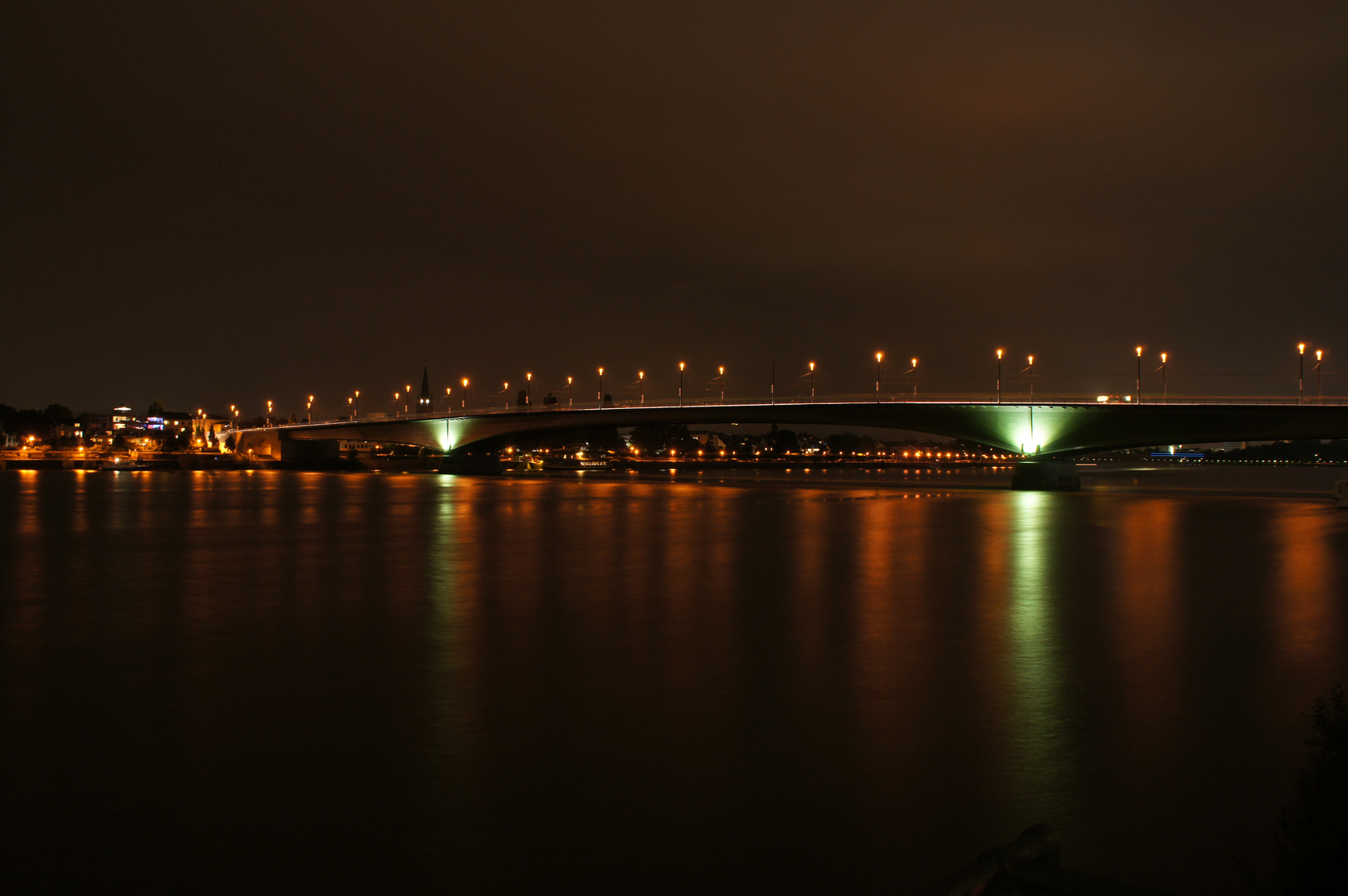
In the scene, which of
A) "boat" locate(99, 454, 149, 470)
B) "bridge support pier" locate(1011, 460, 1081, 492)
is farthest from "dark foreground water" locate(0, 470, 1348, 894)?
"boat" locate(99, 454, 149, 470)

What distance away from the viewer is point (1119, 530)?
36.2 m

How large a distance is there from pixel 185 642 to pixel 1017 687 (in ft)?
36.9

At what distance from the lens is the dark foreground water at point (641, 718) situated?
7.11 meters

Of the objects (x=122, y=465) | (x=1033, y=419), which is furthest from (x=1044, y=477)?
(x=122, y=465)

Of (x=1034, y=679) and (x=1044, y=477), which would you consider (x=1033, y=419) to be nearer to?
(x=1044, y=477)

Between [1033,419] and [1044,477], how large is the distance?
474cm

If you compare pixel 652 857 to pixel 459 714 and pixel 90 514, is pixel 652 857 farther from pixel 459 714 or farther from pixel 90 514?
pixel 90 514

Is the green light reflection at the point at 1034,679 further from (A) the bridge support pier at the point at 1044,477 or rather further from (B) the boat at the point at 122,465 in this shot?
(B) the boat at the point at 122,465

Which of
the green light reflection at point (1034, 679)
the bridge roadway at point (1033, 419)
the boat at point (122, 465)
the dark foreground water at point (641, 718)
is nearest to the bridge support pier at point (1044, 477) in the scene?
the bridge roadway at point (1033, 419)

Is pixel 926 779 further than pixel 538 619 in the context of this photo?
No

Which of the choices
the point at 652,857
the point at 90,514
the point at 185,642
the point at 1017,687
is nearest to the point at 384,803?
the point at 652,857

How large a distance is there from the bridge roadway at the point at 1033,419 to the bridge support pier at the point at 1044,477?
86 centimetres

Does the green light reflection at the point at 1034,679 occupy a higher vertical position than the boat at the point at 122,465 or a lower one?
lower

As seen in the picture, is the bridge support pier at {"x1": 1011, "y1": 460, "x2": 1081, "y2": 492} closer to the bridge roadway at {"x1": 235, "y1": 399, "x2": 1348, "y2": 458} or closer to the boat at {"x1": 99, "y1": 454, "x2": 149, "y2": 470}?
the bridge roadway at {"x1": 235, "y1": 399, "x2": 1348, "y2": 458}
